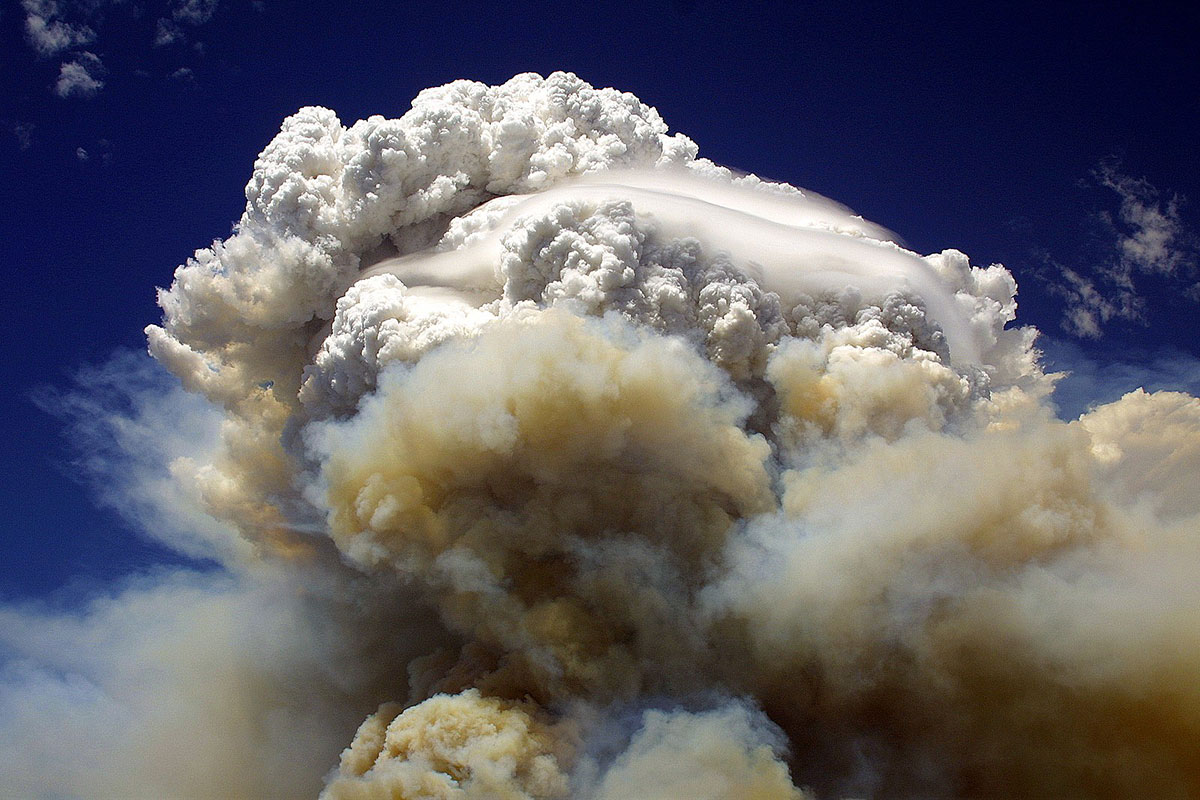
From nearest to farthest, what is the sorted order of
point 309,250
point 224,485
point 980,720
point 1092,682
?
point 1092,682
point 980,720
point 309,250
point 224,485

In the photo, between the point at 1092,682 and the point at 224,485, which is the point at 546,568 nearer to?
the point at 1092,682

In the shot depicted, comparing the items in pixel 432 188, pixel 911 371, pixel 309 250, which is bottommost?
pixel 911 371

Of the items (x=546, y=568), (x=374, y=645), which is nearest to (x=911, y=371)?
(x=546, y=568)

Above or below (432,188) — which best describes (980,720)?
below

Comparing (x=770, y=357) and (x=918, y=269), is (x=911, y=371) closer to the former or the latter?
(x=770, y=357)

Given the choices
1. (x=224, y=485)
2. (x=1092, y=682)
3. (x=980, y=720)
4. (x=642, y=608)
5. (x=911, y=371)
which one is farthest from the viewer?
(x=224, y=485)

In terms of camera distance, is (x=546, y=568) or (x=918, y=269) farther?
(x=918, y=269)

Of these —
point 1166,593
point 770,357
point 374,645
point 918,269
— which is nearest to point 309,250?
point 374,645
